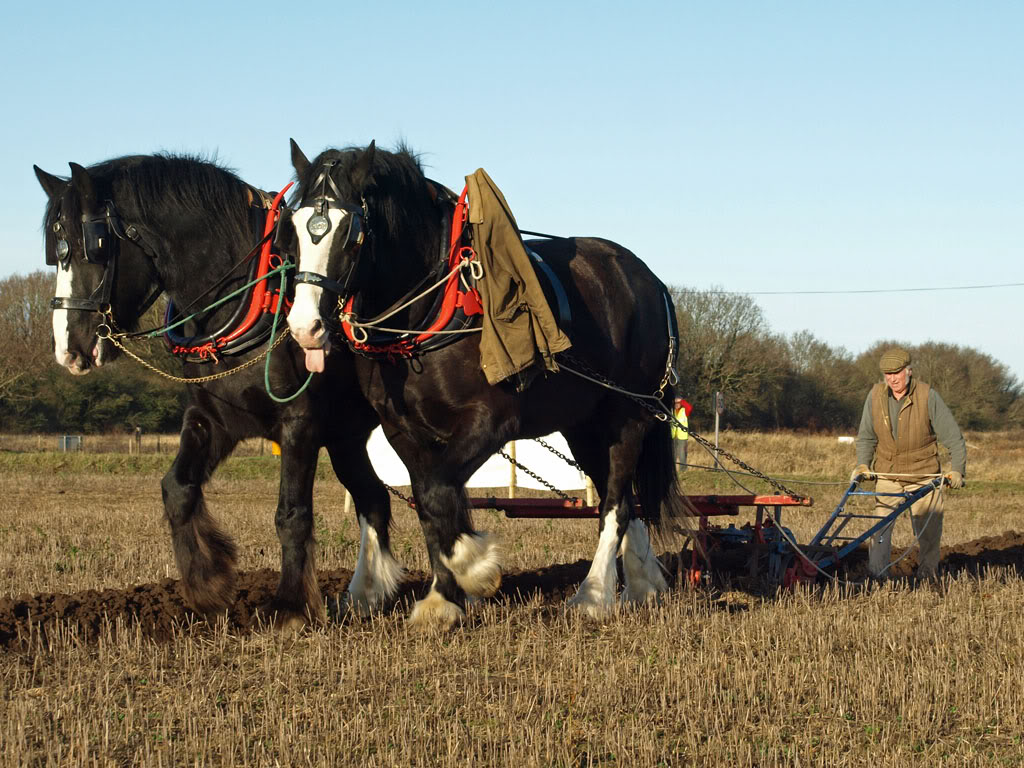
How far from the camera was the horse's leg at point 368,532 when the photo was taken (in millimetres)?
6848

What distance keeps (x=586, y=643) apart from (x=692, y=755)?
77.1 inches

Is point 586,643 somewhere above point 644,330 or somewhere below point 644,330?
below

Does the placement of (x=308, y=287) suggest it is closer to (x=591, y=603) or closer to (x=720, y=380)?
(x=591, y=603)

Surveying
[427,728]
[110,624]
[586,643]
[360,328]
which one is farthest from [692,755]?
[110,624]

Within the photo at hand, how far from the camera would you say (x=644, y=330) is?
741cm

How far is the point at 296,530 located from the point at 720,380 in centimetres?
4284

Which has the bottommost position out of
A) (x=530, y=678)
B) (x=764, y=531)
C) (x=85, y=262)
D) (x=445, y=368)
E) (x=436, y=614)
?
(x=530, y=678)

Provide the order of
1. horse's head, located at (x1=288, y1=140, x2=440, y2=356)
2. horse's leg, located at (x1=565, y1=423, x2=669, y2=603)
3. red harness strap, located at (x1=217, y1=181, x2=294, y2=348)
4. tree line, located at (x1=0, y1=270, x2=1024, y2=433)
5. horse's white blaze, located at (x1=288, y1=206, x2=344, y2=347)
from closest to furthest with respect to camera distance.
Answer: horse's white blaze, located at (x1=288, y1=206, x2=344, y2=347), horse's head, located at (x1=288, y1=140, x2=440, y2=356), red harness strap, located at (x1=217, y1=181, x2=294, y2=348), horse's leg, located at (x1=565, y1=423, x2=669, y2=603), tree line, located at (x1=0, y1=270, x2=1024, y2=433)

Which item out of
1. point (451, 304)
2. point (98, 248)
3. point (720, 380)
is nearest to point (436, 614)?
point (451, 304)

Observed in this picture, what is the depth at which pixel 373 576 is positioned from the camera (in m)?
6.89

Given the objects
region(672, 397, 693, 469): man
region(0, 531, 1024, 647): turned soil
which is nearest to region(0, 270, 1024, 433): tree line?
region(672, 397, 693, 469): man

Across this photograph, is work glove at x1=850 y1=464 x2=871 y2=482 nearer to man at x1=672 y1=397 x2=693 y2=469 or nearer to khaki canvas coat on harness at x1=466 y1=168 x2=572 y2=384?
man at x1=672 y1=397 x2=693 y2=469

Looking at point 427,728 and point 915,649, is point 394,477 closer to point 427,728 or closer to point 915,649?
point 915,649

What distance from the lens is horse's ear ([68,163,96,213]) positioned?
5.74 meters
